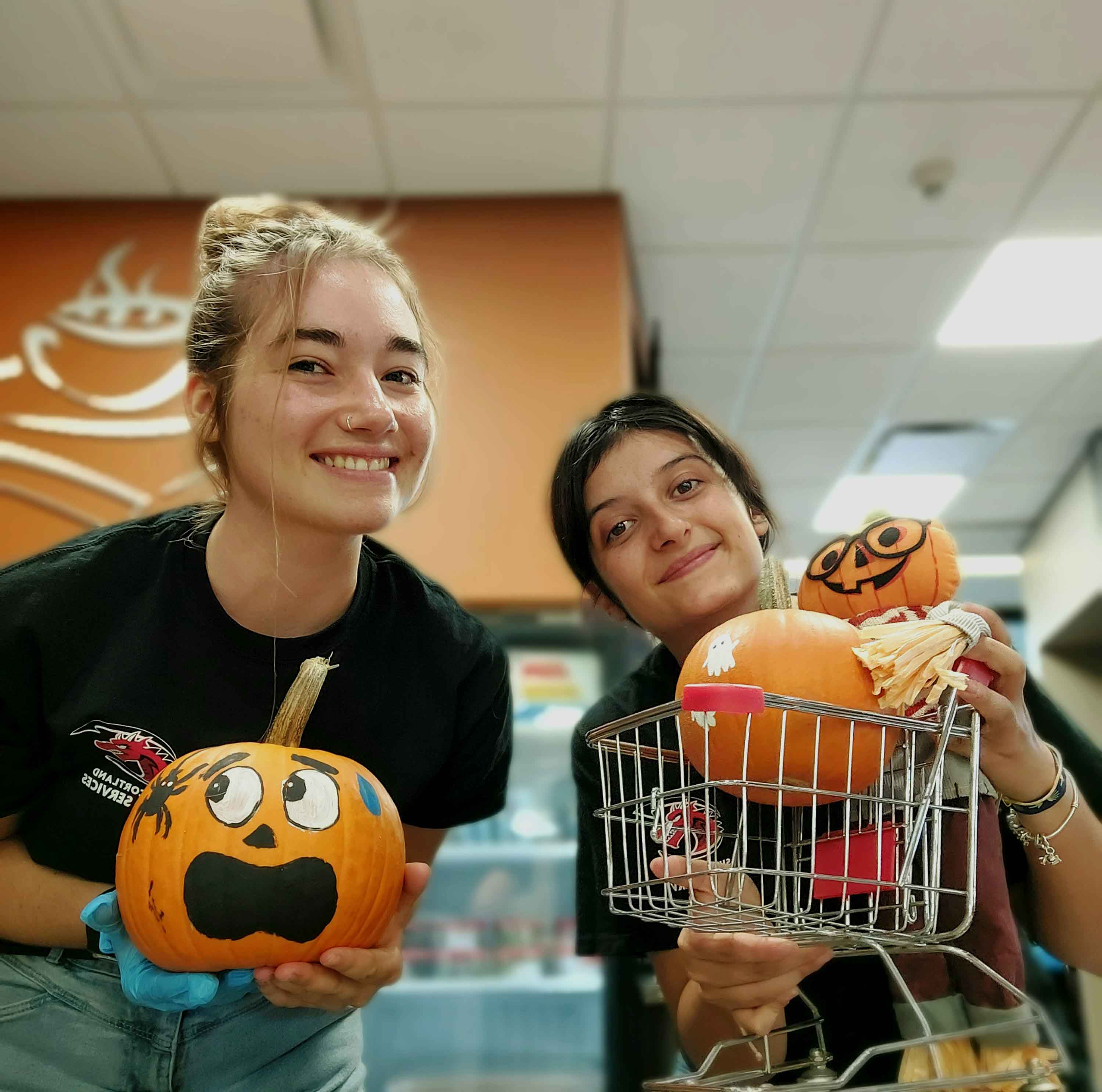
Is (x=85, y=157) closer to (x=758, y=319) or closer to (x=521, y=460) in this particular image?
(x=521, y=460)

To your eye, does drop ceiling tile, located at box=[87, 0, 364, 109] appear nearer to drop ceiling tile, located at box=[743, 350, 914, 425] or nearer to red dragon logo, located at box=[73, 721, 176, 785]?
red dragon logo, located at box=[73, 721, 176, 785]

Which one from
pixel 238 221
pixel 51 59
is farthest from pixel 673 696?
pixel 51 59

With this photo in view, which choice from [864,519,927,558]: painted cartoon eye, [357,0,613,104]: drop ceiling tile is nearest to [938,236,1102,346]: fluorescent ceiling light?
[357,0,613,104]: drop ceiling tile

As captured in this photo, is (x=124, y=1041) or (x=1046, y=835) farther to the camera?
(x=124, y=1041)

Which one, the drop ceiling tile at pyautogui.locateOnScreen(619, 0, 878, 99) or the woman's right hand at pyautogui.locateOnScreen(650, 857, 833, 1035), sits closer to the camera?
the woman's right hand at pyautogui.locateOnScreen(650, 857, 833, 1035)

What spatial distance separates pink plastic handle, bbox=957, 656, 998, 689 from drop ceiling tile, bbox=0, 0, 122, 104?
2615 millimetres

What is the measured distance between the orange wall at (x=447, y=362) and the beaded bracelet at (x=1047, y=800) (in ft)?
6.08

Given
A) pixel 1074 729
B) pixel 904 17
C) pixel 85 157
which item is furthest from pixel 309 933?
pixel 85 157

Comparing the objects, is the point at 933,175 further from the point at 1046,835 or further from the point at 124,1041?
the point at 124,1041

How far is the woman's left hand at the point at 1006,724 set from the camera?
2.77ft

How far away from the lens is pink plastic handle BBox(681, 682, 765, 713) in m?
0.76

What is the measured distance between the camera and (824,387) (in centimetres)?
428

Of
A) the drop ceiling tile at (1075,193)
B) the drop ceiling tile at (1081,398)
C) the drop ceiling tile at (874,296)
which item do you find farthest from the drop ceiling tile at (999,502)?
the drop ceiling tile at (1075,193)

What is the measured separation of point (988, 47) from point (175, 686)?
258cm
